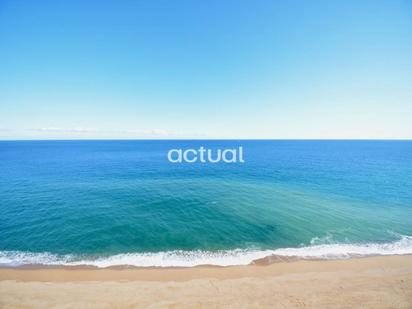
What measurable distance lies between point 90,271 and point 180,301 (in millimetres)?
7670

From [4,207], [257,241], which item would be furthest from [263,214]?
[4,207]

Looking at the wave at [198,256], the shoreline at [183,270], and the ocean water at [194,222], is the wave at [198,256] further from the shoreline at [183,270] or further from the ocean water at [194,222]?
the shoreline at [183,270]

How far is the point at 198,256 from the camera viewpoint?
46.0ft

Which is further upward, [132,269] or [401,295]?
[401,295]

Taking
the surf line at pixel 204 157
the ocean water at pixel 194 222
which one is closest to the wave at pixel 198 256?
the ocean water at pixel 194 222

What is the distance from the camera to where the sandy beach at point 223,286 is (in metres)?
9.32

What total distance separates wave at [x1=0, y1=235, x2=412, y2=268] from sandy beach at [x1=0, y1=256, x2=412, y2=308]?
2.20 feet

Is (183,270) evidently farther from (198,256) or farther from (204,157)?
(204,157)

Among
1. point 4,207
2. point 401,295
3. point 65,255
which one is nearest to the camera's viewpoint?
point 401,295

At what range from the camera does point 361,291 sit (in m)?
10.0

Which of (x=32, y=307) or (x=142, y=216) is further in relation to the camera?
(x=142, y=216)

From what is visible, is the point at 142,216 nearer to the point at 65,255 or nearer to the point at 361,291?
the point at 65,255

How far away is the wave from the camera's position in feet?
43.4

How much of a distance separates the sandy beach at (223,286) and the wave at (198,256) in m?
0.67
